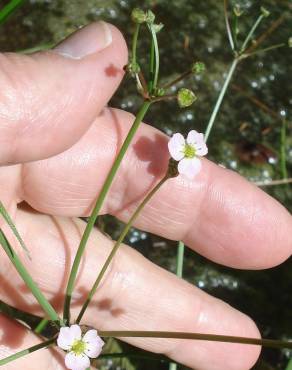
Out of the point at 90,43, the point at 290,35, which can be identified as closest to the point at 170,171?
the point at 90,43

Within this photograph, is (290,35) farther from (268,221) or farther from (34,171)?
(34,171)

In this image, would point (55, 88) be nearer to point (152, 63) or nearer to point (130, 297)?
point (152, 63)

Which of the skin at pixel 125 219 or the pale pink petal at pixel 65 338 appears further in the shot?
the skin at pixel 125 219

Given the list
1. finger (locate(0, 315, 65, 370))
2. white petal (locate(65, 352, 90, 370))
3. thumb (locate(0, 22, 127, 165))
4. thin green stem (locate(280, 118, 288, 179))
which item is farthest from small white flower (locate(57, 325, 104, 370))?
thin green stem (locate(280, 118, 288, 179))

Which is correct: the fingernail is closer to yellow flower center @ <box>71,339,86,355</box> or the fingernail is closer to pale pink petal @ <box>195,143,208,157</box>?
pale pink petal @ <box>195,143,208,157</box>

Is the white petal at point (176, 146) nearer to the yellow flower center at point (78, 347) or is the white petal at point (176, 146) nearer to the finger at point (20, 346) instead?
the yellow flower center at point (78, 347)

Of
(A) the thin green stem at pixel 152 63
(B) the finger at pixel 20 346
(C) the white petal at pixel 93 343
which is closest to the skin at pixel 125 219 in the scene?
(B) the finger at pixel 20 346
